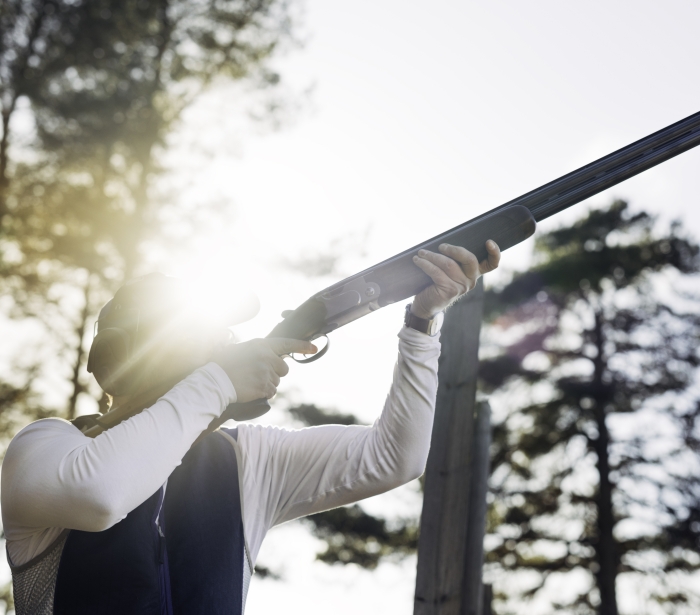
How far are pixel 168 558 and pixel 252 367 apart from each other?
68 cm

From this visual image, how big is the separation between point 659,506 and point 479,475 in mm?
13957

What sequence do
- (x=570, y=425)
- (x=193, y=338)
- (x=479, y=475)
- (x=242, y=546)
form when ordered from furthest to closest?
(x=570, y=425)
(x=479, y=475)
(x=193, y=338)
(x=242, y=546)

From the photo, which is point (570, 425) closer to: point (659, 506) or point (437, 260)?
point (659, 506)

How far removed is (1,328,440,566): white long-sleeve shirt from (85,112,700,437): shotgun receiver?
1.12ft

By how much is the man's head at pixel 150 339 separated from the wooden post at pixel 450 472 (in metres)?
1.26

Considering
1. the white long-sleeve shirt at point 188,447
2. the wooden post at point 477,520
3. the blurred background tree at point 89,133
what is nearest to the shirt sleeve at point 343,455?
the white long-sleeve shirt at point 188,447

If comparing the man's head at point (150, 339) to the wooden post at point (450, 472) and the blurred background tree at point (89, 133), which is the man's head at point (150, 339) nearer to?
the wooden post at point (450, 472)

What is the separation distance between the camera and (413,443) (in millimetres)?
2451

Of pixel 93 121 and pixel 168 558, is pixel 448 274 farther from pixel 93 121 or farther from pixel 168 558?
pixel 93 121

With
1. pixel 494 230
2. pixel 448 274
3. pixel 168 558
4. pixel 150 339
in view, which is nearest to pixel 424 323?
pixel 448 274

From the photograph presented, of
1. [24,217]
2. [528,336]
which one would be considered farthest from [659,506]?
[24,217]

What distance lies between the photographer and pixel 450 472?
3.22 m

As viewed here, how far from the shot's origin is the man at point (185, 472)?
6.76 feet

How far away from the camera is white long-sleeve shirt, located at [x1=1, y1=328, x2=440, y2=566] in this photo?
6.63 feet
